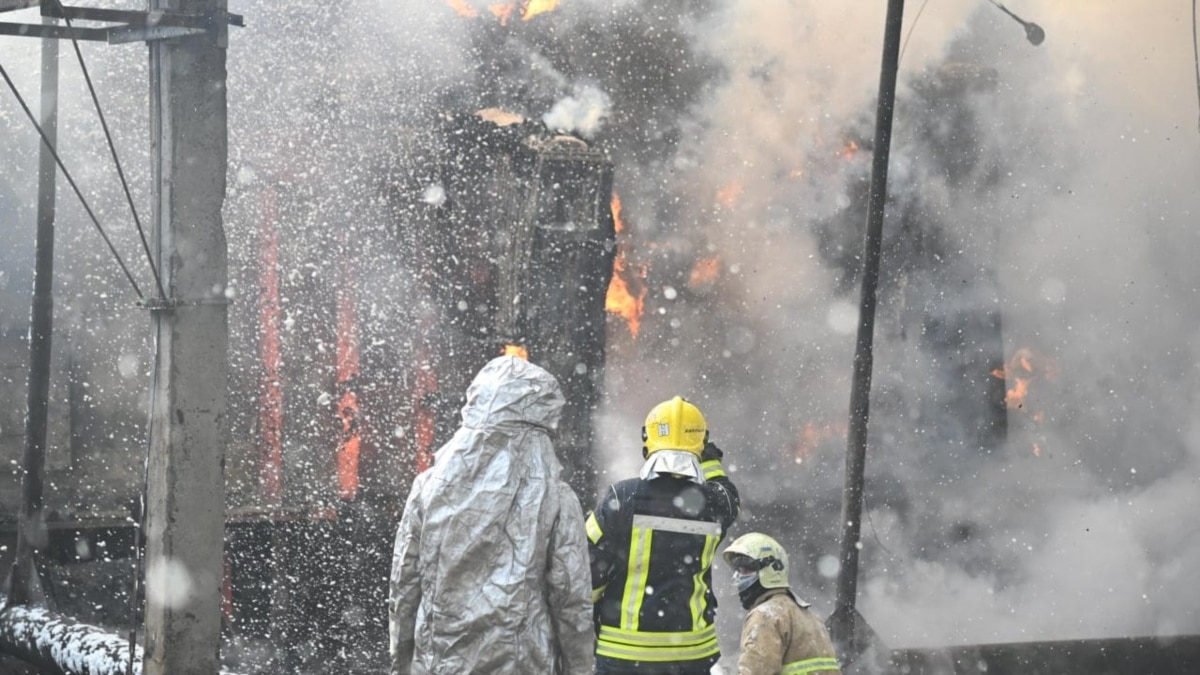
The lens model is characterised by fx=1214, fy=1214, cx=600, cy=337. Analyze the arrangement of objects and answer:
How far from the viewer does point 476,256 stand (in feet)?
57.2

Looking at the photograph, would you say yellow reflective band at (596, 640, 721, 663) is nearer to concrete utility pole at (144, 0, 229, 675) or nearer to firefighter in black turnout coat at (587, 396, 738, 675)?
firefighter in black turnout coat at (587, 396, 738, 675)

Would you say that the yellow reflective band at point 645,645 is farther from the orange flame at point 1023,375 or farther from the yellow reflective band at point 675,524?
the orange flame at point 1023,375

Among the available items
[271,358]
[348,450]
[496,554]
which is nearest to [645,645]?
[496,554]

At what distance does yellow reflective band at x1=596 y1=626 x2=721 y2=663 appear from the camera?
15.2ft

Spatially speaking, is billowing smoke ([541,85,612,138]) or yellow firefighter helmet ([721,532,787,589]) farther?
billowing smoke ([541,85,612,138])

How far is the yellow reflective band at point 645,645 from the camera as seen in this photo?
4621 mm

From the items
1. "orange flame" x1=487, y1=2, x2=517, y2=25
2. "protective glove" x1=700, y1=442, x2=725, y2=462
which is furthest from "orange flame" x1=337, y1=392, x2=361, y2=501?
"protective glove" x1=700, y1=442, x2=725, y2=462

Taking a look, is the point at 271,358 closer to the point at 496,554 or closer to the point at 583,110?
the point at 583,110

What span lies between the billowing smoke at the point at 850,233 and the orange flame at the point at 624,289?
0.68ft

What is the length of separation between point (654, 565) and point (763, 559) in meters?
0.41

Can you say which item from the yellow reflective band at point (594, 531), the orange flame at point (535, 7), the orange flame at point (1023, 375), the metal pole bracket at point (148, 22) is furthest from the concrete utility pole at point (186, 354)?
the orange flame at point (1023, 375)

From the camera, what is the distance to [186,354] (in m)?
6.26

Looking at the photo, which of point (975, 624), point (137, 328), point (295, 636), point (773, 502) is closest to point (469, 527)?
point (295, 636)

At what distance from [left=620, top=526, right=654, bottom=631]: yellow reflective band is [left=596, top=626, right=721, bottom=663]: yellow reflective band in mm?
45
